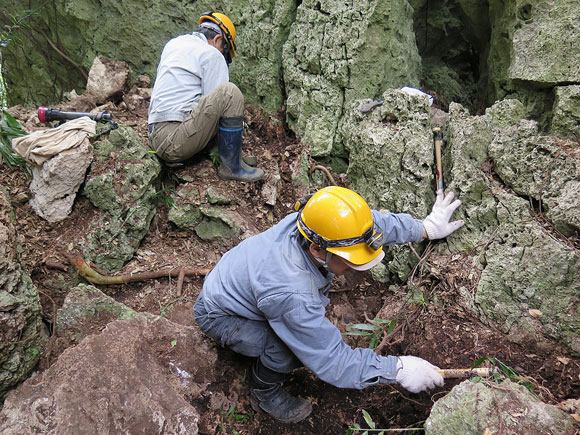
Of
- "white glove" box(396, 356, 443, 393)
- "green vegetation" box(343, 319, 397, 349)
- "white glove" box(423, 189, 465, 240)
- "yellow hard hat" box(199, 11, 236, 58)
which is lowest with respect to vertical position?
"green vegetation" box(343, 319, 397, 349)

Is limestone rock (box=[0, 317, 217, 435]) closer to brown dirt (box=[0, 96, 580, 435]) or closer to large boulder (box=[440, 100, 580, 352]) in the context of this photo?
brown dirt (box=[0, 96, 580, 435])

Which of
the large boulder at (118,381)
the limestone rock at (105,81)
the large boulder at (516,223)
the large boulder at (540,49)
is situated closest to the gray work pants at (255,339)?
the large boulder at (118,381)

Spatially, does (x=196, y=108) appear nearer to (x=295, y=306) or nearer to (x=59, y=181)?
(x=59, y=181)

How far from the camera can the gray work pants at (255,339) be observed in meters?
2.42

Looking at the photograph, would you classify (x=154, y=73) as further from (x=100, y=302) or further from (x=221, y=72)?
(x=100, y=302)

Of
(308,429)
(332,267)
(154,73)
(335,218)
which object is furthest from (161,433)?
(154,73)

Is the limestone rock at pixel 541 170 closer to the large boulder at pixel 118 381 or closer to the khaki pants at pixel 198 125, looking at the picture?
the khaki pants at pixel 198 125

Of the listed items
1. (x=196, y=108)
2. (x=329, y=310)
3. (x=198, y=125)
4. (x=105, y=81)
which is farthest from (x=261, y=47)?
(x=329, y=310)

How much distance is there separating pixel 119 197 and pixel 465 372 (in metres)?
3.06

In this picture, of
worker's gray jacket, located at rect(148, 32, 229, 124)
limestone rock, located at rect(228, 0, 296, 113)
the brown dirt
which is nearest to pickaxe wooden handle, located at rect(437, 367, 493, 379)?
the brown dirt

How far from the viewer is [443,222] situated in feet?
9.43

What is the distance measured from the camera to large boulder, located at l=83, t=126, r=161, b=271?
356 cm

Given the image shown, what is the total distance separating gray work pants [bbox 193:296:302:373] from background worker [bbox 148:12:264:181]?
72.3 inches

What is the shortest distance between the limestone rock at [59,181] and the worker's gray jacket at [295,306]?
6.89 feet
